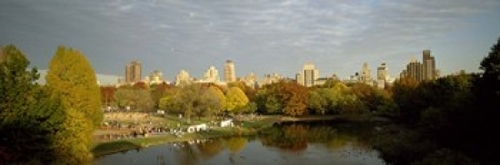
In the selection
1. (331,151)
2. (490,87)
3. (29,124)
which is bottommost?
(331,151)

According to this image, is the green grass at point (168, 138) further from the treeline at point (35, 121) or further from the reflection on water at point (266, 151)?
the treeline at point (35, 121)

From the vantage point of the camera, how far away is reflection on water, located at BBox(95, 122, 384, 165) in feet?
172

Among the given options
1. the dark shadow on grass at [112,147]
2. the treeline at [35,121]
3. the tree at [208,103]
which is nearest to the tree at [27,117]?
the treeline at [35,121]

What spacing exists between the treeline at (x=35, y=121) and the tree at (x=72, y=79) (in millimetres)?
102

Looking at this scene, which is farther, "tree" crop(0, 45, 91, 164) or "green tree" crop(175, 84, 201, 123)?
"green tree" crop(175, 84, 201, 123)

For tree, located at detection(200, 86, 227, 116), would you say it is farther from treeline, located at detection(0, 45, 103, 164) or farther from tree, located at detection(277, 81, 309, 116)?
treeline, located at detection(0, 45, 103, 164)

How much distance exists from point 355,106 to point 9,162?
9618 centimetres

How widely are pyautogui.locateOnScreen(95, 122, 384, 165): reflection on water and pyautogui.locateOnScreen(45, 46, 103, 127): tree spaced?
5694 mm

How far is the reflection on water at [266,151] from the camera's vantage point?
52531mm

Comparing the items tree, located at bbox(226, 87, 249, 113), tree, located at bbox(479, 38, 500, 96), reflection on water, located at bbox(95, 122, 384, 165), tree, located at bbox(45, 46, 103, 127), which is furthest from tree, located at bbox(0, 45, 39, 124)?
tree, located at bbox(226, 87, 249, 113)

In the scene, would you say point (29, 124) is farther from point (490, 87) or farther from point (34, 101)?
point (490, 87)

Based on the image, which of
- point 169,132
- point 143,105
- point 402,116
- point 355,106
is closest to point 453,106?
point 169,132

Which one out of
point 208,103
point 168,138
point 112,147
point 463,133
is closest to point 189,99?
point 208,103

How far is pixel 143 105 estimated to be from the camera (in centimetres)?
13850
